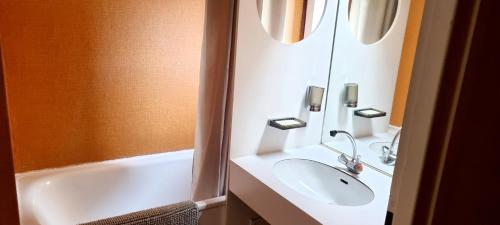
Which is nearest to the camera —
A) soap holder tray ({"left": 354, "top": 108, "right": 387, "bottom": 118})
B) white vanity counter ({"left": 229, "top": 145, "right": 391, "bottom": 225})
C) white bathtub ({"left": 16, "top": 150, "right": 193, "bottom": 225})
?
white vanity counter ({"left": 229, "top": 145, "right": 391, "bottom": 225})

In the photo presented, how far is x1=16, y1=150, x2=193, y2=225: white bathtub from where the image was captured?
182cm

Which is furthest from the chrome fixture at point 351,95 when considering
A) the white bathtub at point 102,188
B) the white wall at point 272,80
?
the white bathtub at point 102,188

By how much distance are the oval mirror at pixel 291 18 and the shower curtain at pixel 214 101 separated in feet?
0.60

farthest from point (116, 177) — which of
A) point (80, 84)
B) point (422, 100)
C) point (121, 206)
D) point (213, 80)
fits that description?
point (422, 100)

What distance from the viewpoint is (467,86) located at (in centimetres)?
50

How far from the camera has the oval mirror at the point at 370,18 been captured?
1.67m

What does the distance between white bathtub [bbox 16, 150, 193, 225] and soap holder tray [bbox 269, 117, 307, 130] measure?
91 centimetres

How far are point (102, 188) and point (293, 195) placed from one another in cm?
133

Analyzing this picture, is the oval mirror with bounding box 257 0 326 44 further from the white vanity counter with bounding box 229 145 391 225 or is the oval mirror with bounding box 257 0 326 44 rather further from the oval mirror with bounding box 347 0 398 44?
the white vanity counter with bounding box 229 145 391 225

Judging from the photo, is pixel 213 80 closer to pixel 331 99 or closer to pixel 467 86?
pixel 331 99

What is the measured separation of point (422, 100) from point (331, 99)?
1.37m

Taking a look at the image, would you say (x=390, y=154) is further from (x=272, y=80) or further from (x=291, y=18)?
(x=291, y=18)

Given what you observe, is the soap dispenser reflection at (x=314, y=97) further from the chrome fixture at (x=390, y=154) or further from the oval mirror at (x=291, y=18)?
the chrome fixture at (x=390, y=154)

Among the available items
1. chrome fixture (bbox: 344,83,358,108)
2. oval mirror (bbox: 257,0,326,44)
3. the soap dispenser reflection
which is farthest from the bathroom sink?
oval mirror (bbox: 257,0,326,44)
